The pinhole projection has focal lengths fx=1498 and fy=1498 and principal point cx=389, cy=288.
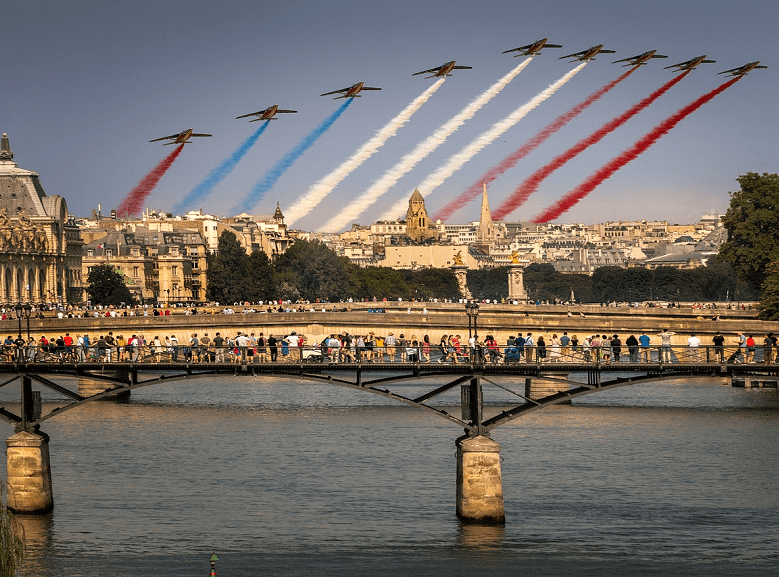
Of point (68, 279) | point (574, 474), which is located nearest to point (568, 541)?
point (574, 474)

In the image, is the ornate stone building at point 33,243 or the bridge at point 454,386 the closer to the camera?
the bridge at point 454,386

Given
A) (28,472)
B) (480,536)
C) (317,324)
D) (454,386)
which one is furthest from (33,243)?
(480,536)

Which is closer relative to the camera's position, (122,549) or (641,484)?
(122,549)

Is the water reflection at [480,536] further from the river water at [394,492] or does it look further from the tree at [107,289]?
the tree at [107,289]

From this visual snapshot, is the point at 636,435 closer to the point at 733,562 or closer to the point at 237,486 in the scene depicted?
the point at 237,486

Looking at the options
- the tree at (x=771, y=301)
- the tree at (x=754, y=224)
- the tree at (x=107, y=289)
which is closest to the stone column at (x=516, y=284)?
the tree at (x=754, y=224)

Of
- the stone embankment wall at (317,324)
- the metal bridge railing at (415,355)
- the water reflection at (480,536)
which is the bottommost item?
the water reflection at (480,536)

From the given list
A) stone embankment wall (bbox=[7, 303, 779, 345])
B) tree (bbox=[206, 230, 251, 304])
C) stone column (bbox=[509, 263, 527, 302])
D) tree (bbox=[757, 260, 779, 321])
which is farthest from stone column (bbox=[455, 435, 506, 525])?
tree (bbox=[206, 230, 251, 304])
